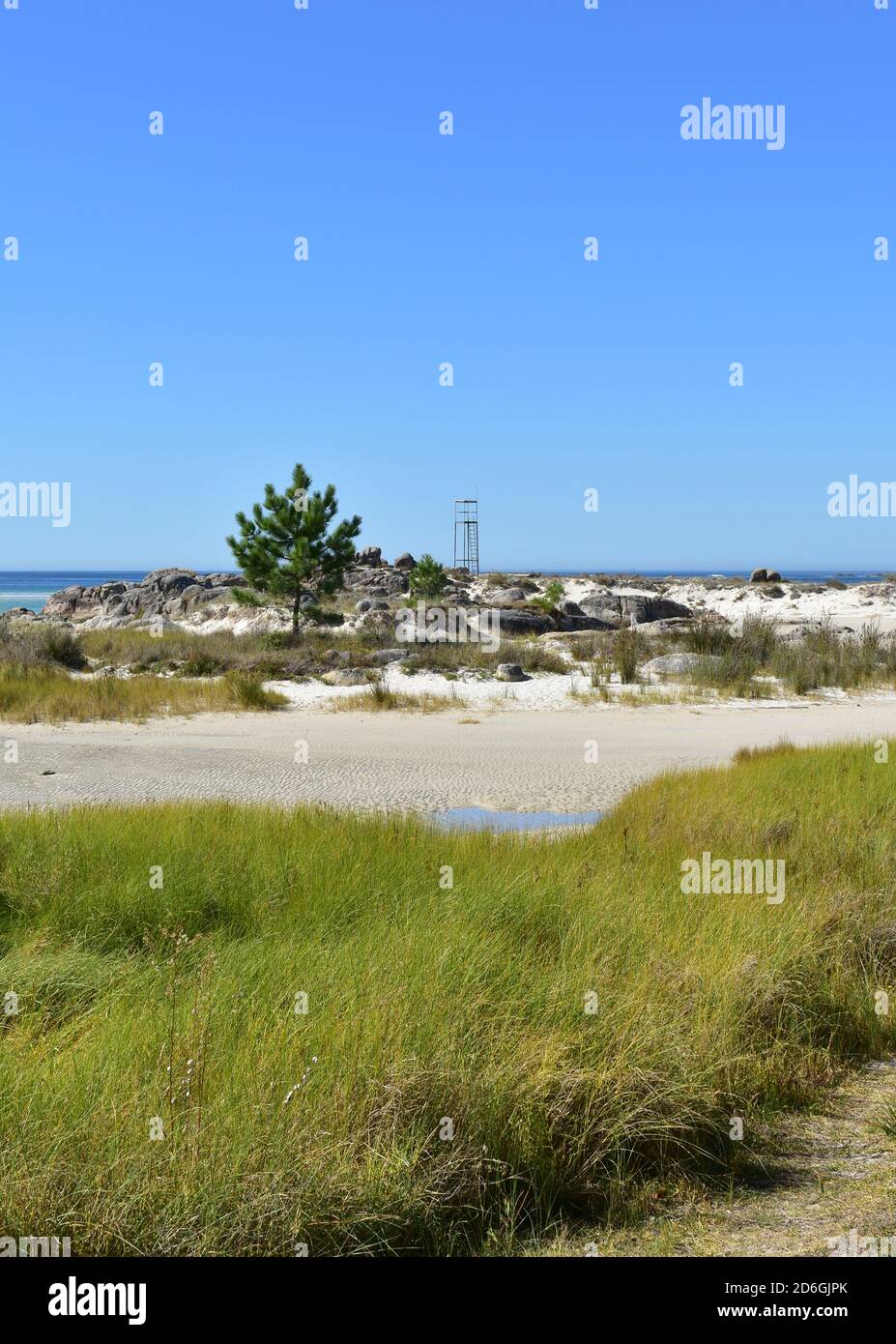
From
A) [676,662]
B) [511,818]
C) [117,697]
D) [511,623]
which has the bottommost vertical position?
[511,818]

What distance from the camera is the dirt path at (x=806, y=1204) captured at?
3.64 m

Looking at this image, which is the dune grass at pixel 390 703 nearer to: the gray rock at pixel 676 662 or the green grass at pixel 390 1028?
the gray rock at pixel 676 662

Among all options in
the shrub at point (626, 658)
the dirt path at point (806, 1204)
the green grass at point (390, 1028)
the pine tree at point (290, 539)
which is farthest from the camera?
the pine tree at point (290, 539)

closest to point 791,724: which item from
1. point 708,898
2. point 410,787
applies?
point 410,787

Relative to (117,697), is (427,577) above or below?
above

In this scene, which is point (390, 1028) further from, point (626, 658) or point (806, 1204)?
point (626, 658)

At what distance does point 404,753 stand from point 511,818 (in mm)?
4070

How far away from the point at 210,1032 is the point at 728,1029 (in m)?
2.41

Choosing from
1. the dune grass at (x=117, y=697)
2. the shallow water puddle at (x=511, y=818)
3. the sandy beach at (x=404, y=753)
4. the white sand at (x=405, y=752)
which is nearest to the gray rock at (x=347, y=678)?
the dune grass at (x=117, y=697)

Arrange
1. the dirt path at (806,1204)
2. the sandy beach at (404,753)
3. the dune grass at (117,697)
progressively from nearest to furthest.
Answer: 1. the dirt path at (806,1204)
2. the sandy beach at (404,753)
3. the dune grass at (117,697)

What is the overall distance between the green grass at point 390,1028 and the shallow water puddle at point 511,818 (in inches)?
82.6

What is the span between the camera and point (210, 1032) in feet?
13.9

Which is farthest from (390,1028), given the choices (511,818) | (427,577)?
(427,577)

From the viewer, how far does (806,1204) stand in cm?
397
